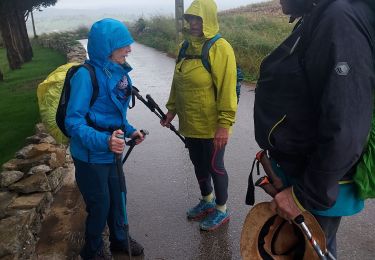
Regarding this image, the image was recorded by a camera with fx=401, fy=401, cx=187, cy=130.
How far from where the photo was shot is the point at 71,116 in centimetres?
255

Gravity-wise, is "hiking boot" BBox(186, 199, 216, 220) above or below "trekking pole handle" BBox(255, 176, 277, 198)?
below

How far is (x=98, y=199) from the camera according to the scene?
2826 mm

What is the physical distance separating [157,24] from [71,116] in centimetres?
2430

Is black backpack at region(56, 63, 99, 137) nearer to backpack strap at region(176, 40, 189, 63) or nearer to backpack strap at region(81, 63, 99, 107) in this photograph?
backpack strap at region(81, 63, 99, 107)

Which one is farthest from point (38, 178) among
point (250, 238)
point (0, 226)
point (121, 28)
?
point (250, 238)

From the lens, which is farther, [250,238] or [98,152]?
[98,152]

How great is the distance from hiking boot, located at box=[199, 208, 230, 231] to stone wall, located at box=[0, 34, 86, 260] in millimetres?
1455

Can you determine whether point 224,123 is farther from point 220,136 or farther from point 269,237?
point 269,237

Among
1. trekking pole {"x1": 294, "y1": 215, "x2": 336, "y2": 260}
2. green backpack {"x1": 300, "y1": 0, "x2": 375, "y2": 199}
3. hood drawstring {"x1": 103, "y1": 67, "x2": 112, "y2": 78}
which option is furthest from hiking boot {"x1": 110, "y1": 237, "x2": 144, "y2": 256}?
green backpack {"x1": 300, "y1": 0, "x2": 375, "y2": 199}

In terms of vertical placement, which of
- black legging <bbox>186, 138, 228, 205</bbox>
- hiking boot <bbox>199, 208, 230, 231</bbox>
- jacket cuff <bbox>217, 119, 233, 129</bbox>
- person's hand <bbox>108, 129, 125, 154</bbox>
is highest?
person's hand <bbox>108, 129, 125, 154</bbox>

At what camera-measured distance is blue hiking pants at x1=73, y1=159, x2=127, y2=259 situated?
2787mm

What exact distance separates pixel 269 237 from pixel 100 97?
1.41m

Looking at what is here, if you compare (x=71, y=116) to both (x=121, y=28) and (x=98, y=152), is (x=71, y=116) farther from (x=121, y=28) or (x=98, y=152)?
(x=121, y=28)

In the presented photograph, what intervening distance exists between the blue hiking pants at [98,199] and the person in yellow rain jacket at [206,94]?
81 centimetres
